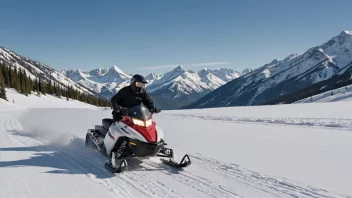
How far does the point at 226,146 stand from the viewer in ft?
39.4

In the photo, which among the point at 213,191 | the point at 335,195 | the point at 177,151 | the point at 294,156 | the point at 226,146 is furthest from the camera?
the point at 226,146

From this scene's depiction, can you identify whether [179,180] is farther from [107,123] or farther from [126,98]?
[107,123]

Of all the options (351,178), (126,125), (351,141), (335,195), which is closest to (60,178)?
(126,125)

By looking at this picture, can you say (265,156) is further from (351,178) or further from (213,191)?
(213,191)

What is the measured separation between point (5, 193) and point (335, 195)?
6228 millimetres

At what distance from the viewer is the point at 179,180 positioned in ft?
23.8

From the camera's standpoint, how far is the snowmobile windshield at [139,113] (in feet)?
27.0

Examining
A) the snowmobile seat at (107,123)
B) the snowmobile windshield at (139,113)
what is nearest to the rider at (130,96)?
the snowmobile windshield at (139,113)

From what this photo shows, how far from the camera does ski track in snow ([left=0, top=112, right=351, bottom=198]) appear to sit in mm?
6281

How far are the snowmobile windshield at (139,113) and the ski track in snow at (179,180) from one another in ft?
4.38

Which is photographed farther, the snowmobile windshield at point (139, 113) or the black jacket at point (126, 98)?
the black jacket at point (126, 98)

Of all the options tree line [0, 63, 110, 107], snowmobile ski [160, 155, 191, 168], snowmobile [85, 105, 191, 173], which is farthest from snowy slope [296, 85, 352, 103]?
tree line [0, 63, 110, 107]

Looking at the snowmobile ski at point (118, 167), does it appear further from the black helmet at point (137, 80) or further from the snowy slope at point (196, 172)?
the black helmet at point (137, 80)

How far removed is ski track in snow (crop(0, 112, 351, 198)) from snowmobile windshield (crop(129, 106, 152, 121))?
4.38 feet
